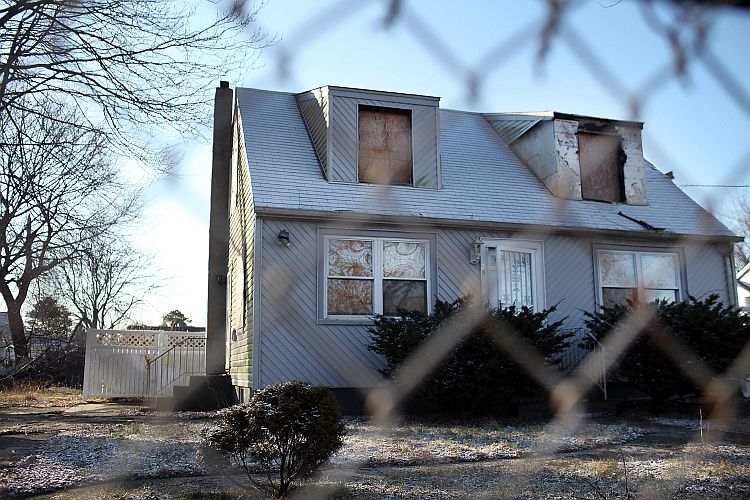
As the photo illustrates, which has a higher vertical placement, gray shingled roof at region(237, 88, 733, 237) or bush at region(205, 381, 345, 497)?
gray shingled roof at region(237, 88, 733, 237)

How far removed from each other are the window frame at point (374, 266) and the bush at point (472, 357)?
3.19ft

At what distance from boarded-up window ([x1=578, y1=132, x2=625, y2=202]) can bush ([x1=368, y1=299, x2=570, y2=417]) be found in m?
4.69

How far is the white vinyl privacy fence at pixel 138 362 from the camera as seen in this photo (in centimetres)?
1620

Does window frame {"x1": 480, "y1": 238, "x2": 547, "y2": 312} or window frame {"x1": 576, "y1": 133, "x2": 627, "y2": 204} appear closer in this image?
window frame {"x1": 480, "y1": 238, "x2": 547, "y2": 312}

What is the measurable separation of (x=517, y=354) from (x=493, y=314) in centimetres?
66

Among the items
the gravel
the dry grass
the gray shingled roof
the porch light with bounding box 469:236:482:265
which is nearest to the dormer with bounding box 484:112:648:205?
the gray shingled roof

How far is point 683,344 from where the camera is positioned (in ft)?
35.1

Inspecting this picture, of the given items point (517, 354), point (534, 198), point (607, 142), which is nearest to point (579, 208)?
point (534, 198)

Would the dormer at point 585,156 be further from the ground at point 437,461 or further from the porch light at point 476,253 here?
the ground at point 437,461

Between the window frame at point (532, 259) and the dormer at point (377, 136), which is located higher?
the dormer at point (377, 136)

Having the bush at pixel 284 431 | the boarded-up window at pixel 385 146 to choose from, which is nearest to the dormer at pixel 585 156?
the boarded-up window at pixel 385 146

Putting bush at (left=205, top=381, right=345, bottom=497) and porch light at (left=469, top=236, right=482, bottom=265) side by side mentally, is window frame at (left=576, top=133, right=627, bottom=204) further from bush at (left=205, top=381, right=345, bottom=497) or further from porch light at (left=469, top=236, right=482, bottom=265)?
bush at (left=205, top=381, right=345, bottom=497)

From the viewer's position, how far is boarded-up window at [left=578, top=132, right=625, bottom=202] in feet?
46.9

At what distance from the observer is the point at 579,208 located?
13.8 meters
